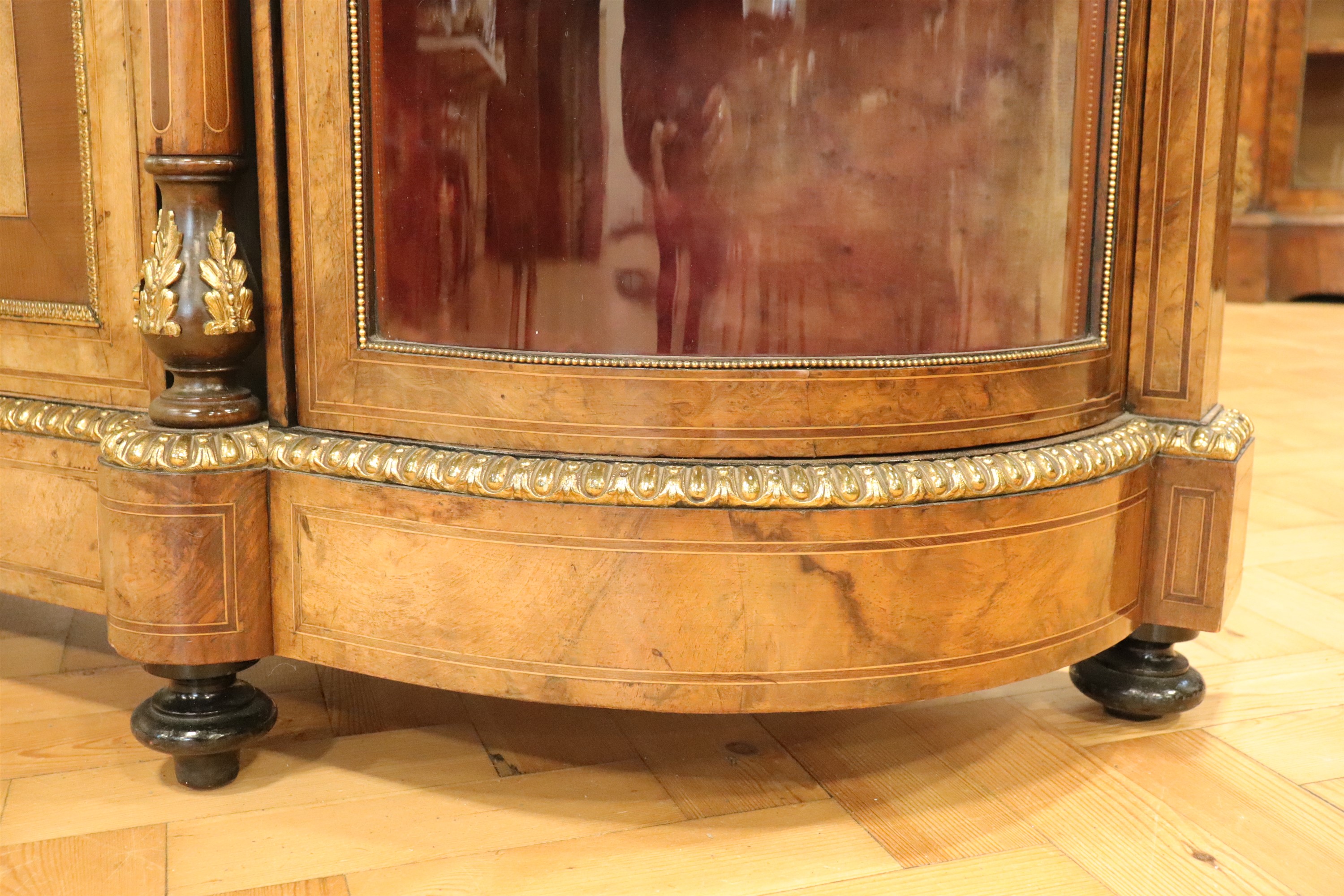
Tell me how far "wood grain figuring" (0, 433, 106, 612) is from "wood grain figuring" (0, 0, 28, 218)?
0.16 m

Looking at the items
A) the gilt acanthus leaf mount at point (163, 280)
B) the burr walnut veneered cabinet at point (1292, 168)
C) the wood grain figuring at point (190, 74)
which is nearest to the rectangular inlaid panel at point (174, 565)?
the gilt acanthus leaf mount at point (163, 280)

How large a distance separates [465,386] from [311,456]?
0.10 m

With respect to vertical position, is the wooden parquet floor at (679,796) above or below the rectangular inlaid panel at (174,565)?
below

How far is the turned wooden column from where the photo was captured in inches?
30.0

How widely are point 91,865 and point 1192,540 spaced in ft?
2.26

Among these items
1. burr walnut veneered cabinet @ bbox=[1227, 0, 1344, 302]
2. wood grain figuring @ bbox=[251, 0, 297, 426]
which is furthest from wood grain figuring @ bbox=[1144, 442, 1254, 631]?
burr walnut veneered cabinet @ bbox=[1227, 0, 1344, 302]

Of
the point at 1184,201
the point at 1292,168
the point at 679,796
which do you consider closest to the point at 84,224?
the point at 679,796

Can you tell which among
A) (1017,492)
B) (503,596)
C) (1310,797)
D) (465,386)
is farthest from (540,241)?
(1310,797)

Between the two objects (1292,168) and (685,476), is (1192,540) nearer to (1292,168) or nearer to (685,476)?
(685,476)

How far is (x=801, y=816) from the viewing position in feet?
2.64

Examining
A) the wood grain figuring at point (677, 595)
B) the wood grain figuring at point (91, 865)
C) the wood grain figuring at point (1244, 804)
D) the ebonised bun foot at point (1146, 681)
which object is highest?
the wood grain figuring at point (677, 595)

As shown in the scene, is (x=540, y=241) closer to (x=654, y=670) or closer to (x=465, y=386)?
(x=465, y=386)

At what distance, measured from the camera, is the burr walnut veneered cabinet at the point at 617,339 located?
73 cm

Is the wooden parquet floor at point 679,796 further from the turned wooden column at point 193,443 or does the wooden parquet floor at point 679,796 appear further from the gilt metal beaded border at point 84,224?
the gilt metal beaded border at point 84,224
